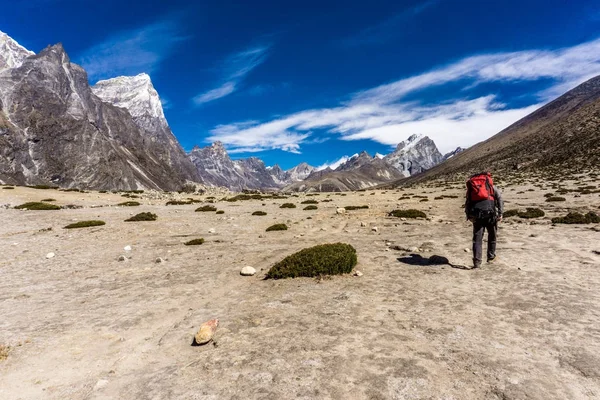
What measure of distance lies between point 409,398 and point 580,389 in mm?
2350

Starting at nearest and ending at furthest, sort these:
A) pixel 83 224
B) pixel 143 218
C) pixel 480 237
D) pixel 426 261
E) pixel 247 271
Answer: pixel 480 237 → pixel 247 271 → pixel 426 261 → pixel 83 224 → pixel 143 218

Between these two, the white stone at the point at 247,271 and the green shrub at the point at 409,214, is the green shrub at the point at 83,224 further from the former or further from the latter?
the green shrub at the point at 409,214

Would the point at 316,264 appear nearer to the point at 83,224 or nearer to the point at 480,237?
the point at 480,237

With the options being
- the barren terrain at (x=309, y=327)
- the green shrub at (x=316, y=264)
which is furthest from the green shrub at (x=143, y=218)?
the green shrub at (x=316, y=264)

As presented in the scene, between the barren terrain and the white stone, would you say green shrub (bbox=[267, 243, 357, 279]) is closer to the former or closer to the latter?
the barren terrain

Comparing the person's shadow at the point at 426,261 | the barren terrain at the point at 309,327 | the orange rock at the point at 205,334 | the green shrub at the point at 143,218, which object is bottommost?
the person's shadow at the point at 426,261

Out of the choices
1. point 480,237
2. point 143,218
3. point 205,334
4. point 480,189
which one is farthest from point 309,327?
point 143,218

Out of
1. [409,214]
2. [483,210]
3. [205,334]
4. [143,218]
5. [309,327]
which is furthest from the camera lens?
[143,218]

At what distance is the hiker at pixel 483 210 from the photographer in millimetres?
10809

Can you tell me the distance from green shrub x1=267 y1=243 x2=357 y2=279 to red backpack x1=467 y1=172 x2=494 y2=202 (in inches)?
183

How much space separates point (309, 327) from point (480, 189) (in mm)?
8079

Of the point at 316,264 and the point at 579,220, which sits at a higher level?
the point at 316,264

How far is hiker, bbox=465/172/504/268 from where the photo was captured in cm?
1081

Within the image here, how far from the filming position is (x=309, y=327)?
6.63 metres
